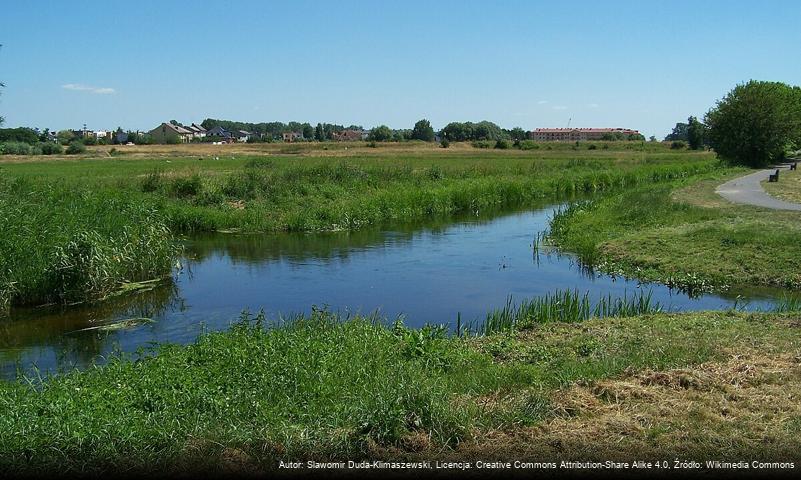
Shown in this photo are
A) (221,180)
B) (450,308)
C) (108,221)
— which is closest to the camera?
(450,308)

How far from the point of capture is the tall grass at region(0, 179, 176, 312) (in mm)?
14203

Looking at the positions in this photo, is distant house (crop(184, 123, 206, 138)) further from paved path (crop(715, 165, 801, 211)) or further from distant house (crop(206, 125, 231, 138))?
paved path (crop(715, 165, 801, 211))

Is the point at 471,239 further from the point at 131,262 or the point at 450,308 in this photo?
the point at 131,262

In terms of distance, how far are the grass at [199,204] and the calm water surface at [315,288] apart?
34.1 inches

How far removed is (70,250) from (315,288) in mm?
5607

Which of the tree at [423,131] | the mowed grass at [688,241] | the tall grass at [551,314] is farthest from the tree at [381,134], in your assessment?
the tall grass at [551,314]

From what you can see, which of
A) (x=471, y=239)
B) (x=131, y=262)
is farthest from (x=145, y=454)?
(x=471, y=239)

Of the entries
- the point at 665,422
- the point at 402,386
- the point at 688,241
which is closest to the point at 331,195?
the point at 688,241

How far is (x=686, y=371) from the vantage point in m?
7.29

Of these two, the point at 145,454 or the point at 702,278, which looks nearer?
the point at 145,454

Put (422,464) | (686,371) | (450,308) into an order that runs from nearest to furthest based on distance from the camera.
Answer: (422,464) < (686,371) < (450,308)

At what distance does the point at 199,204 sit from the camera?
30.5m

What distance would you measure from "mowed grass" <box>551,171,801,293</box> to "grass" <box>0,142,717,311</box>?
31.9 ft

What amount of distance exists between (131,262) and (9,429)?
11.3m
